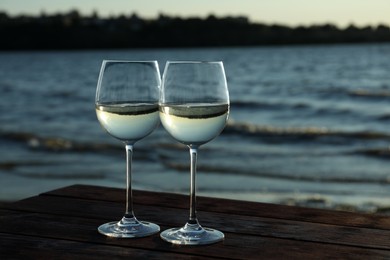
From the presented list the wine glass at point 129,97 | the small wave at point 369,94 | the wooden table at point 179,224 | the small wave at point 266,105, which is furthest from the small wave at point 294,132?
the wine glass at point 129,97

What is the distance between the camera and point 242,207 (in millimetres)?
2422

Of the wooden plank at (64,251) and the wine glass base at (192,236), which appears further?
the wine glass base at (192,236)

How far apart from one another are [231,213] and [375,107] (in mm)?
19858

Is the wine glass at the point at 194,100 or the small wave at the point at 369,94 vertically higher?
the wine glass at the point at 194,100

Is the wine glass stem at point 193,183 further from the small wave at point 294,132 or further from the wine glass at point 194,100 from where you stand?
the small wave at point 294,132

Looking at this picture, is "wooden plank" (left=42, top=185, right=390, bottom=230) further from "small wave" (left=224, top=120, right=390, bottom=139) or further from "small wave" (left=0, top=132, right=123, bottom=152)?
"small wave" (left=224, top=120, right=390, bottom=139)

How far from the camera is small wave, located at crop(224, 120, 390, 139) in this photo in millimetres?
15262

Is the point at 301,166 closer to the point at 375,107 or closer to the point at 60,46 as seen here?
the point at 375,107

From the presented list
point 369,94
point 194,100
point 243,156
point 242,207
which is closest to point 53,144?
point 243,156

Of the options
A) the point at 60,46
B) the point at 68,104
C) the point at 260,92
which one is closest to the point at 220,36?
the point at 60,46

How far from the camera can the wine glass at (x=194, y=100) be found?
6.02 feet

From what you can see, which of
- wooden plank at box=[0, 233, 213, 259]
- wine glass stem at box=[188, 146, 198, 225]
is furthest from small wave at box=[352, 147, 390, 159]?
wooden plank at box=[0, 233, 213, 259]

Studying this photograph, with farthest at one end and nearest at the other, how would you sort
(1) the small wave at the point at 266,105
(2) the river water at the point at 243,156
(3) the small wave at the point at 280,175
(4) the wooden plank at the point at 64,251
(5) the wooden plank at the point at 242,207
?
(1) the small wave at the point at 266,105 < (3) the small wave at the point at 280,175 < (2) the river water at the point at 243,156 < (5) the wooden plank at the point at 242,207 < (4) the wooden plank at the point at 64,251

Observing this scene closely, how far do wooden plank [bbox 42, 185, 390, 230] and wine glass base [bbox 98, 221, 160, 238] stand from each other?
35 centimetres
